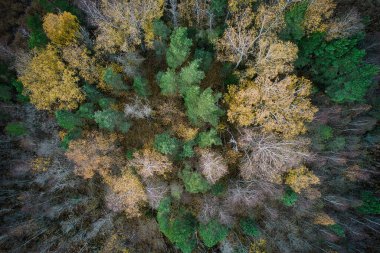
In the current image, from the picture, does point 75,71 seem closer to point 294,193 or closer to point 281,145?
point 281,145

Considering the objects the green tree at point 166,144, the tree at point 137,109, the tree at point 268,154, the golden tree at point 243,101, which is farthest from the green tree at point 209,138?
the tree at point 137,109

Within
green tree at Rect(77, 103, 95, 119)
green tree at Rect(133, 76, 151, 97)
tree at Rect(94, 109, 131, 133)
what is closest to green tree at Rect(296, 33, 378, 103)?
green tree at Rect(133, 76, 151, 97)

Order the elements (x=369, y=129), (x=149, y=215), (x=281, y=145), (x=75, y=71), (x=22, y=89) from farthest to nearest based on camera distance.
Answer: (x=369, y=129) → (x=149, y=215) → (x=22, y=89) → (x=75, y=71) → (x=281, y=145)

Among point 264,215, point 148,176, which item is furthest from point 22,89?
point 264,215

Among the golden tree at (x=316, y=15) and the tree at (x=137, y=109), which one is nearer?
the golden tree at (x=316, y=15)

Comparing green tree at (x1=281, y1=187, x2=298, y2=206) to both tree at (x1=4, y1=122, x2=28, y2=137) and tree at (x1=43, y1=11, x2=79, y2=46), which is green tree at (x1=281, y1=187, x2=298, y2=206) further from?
tree at (x1=4, y1=122, x2=28, y2=137)

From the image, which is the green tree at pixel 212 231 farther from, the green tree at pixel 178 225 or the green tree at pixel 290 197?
the green tree at pixel 290 197

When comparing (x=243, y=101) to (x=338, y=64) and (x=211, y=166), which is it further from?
(x=338, y=64)
